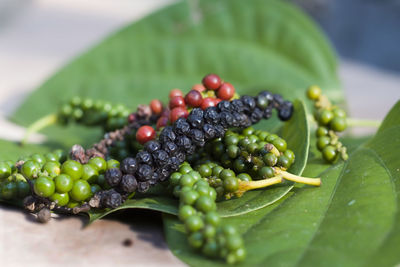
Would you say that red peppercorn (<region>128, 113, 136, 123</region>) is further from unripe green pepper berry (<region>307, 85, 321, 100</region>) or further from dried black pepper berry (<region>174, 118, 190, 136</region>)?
unripe green pepper berry (<region>307, 85, 321, 100</region>)

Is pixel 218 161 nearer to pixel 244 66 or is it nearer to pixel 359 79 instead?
pixel 244 66

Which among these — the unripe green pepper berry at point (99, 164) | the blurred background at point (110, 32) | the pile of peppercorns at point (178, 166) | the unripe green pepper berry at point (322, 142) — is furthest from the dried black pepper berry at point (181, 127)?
the blurred background at point (110, 32)

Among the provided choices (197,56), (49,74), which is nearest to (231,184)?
(197,56)

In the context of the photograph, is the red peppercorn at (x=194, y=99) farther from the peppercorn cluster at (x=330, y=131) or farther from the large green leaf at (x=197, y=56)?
the large green leaf at (x=197, y=56)

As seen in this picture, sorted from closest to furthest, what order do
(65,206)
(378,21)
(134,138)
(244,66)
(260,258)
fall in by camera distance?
1. (260,258)
2. (65,206)
3. (134,138)
4. (244,66)
5. (378,21)

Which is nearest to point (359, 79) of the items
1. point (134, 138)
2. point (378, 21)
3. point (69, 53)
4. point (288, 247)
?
point (378, 21)

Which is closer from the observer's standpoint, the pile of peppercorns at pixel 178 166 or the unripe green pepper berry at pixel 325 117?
the pile of peppercorns at pixel 178 166

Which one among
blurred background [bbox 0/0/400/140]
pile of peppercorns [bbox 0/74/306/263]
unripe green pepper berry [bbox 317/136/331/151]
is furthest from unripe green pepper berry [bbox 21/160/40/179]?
blurred background [bbox 0/0/400/140]
